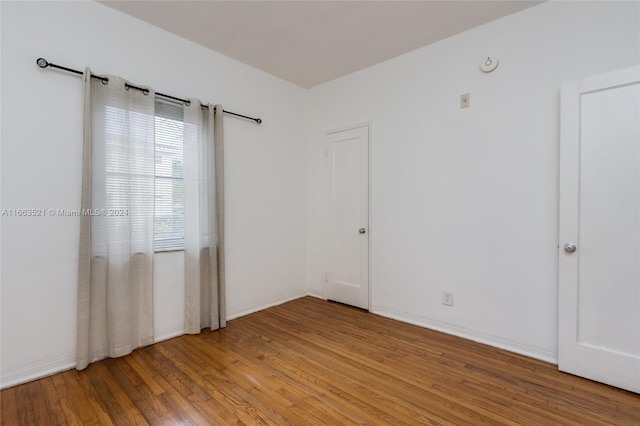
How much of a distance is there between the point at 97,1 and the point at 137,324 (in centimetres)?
263

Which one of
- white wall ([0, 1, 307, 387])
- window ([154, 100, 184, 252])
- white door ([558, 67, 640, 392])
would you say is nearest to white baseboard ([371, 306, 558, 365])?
white door ([558, 67, 640, 392])

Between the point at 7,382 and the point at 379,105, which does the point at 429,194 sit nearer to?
the point at 379,105

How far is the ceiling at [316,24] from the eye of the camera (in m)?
2.48

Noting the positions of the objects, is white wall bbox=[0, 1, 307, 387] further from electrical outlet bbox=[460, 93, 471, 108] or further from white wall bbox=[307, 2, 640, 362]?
electrical outlet bbox=[460, 93, 471, 108]

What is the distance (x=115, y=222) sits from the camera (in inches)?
96.4

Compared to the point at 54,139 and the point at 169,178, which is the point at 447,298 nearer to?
the point at 169,178

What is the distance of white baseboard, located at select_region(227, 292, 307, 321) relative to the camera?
3.35 m

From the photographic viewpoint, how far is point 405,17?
8.63ft

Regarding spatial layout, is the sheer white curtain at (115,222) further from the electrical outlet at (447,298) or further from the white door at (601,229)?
the white door at (601,229)

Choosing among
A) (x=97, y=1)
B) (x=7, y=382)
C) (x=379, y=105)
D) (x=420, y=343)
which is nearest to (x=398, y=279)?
(x=420, y=343)

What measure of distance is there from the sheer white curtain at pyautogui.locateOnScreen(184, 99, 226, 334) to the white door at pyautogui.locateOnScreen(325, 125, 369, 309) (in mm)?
1412

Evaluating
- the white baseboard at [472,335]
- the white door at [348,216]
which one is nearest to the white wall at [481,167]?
the white baseboard at [472,335]

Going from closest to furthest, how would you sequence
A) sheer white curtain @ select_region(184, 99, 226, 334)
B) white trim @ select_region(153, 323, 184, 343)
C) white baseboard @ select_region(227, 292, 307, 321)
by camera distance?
white trim @ select_region(153, 323, 184, 343) → sheer white curtain @ select_region(184, 99, 226, 334) → white baseboard @ select_region(227, 292, 307, 321)

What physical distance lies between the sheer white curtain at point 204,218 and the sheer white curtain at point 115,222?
1.08 feet
